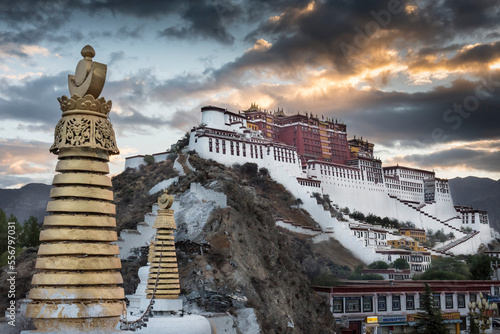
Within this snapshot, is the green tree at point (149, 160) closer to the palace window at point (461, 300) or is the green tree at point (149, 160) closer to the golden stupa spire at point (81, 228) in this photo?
the palace window at point (461, 300)

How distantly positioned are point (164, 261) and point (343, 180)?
73584 mm

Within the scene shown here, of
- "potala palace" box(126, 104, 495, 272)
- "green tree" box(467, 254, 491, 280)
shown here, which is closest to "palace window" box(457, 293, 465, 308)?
"green tree" box(467, 254, 491, 280)

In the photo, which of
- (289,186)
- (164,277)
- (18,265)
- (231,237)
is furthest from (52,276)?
(289,186)

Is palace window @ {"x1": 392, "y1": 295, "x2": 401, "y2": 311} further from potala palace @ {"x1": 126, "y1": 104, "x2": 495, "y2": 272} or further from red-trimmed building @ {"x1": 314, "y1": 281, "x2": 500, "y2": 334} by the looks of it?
potala palace @ {"x1": 126, "y1": 104, "x2": 495, "y2": 272}

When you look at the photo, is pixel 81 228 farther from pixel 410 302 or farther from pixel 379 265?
pixel 379 265

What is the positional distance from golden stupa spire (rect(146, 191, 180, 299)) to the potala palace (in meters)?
48.4

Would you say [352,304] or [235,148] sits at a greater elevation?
[235,148]

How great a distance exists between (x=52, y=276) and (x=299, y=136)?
8664cm

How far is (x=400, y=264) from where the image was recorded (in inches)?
2685

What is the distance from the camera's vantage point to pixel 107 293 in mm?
8664

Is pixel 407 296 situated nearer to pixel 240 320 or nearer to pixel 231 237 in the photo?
pixel 231 237

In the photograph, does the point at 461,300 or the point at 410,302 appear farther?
the point at 461,300

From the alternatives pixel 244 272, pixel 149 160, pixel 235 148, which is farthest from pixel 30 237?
pixel 235 148

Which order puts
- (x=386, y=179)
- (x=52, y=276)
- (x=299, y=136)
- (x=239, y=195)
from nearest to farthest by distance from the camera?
(x=52, y=276)
(x=239, y=195)
(x=299, y=136)
(x=386, y=179)
